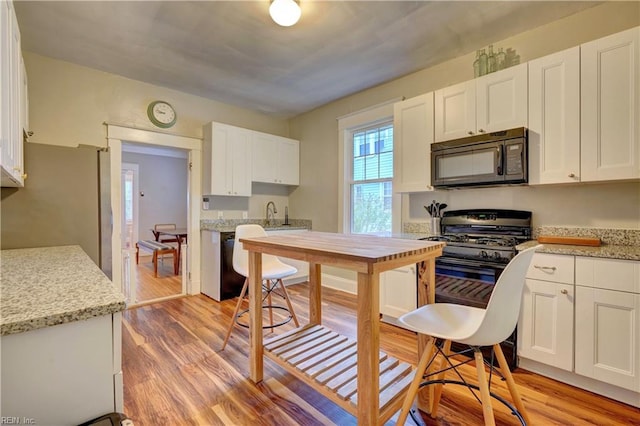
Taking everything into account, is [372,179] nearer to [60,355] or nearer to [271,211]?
[271,211]

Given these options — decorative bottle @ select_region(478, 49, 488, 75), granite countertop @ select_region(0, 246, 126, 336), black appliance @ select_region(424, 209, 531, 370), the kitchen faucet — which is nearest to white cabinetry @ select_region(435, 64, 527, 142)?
decorative bottle @ select_region(478, 49, 488, 75)

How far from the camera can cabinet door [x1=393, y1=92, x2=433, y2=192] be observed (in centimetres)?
273

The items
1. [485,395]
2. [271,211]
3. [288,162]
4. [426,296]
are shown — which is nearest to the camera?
[485,395]

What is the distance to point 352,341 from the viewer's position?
2.00 m

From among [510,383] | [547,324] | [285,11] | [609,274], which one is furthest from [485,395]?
[285,11]

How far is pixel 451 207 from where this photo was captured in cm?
286

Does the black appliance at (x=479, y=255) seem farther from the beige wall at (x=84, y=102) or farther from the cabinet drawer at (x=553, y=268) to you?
the beige wall at (x=84, y=102)

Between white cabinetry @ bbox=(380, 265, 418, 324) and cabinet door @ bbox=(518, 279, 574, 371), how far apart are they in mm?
800

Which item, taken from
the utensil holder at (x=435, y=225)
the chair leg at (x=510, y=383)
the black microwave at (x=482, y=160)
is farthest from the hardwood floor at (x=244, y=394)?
the black microwave at (x=482, y=160)

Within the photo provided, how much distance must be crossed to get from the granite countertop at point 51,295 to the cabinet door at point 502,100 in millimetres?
2671

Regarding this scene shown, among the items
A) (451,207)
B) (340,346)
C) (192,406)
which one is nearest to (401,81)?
(451,207)

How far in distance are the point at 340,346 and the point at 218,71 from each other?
2.96 m

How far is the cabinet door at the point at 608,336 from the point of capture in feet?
5.31

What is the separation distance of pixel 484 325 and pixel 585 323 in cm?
114
